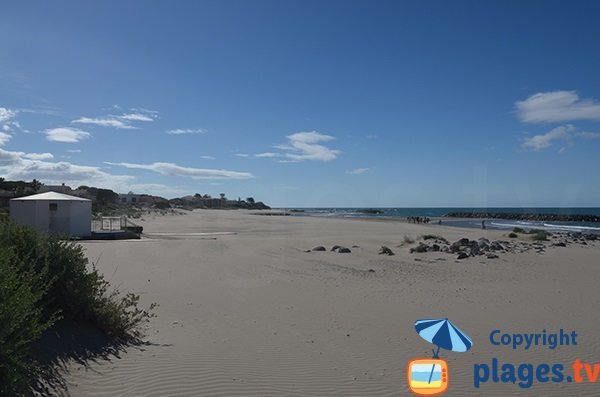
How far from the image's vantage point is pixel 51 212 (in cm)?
2458

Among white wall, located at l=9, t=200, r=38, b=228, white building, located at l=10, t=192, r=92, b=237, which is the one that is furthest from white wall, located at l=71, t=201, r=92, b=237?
white wall, located at l=9, t=200, r=38, b=228

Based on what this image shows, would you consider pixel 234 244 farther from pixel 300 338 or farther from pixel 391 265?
pixel 300 338

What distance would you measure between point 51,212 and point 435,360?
77.5 ft

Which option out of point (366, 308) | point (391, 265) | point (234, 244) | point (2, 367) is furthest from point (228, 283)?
point (234, 244)

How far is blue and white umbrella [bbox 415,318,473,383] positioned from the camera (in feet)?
23.1

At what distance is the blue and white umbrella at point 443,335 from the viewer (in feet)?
23.1

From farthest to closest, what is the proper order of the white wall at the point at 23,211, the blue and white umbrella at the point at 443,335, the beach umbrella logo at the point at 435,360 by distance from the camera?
the white wall at the point at 23,211 → the blue and white umbrella at the point at 443,335 → the beach umbrella logo at the point at 435,360

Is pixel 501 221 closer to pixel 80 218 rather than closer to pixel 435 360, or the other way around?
pixel 80 218

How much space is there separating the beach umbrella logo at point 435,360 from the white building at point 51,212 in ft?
69.1

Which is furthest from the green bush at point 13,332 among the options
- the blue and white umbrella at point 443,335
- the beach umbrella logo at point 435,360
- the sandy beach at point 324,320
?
the blue and white umbrella at point 443,335

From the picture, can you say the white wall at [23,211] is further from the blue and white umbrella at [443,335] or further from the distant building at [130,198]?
the distant building at [130,198]

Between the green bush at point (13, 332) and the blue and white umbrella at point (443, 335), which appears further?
the blue and white umbrella at point (443, 335)

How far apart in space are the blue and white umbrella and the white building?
20.9 m

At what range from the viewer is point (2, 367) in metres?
3.85
